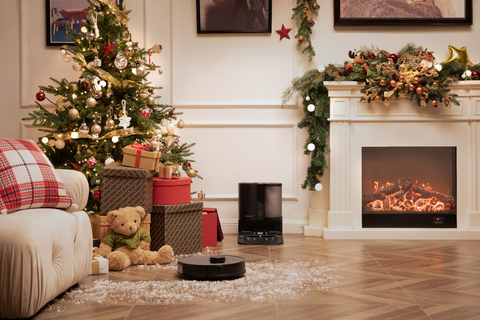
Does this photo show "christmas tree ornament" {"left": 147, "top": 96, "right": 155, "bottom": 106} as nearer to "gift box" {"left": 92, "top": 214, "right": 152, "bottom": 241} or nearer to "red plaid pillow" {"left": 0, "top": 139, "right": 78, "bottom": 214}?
"gift box" {"left": 92, "top": 214, "right": 152, "bottom": 241}

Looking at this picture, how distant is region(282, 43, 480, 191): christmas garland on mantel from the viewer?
4414 millimetres

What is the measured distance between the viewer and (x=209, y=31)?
497 cm

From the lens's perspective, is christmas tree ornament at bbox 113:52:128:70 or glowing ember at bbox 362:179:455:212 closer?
christmas tree ornament at bbox 113:52:128:70

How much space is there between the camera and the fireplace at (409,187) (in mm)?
4664

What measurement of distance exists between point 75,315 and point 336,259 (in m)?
1.93

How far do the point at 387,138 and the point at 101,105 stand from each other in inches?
98.3

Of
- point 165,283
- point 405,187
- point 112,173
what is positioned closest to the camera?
point 165,283

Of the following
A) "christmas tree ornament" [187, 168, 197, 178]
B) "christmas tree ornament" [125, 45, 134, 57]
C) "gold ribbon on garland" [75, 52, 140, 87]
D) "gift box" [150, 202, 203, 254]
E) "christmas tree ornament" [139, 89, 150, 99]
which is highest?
"christmas tree ornament" [125, 45, 134, 57]

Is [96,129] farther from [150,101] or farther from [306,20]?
[306,20]

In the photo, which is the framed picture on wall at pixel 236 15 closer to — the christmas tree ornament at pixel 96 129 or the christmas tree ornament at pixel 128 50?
the christmas tree ornament at pixel 128 50

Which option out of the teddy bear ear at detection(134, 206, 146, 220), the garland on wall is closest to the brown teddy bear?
the teddy bear ear at detection(134, 206, 146, 220)

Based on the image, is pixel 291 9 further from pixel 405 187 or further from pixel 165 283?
pixel 165 283

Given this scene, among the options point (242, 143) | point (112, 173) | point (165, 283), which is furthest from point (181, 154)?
point (165, 283)

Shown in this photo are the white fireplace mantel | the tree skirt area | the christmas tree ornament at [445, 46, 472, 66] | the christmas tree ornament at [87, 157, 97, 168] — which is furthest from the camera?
the christmas tree ornament at [445, 46, 472, 66]
